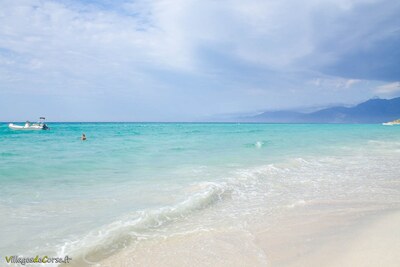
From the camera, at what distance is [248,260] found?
14.7ft

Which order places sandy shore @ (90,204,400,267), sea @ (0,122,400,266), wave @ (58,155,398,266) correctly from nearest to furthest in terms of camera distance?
1. sandy shore @ (90,204,400,267)
2. wave @ (58,155,398,266)
3. sea @ (0,122,400,266)

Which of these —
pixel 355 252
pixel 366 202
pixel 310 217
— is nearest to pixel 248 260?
pixel 355 252

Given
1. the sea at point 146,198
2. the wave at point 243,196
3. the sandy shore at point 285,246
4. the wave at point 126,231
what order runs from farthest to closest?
the sea at point 146,198
the wave at point 243,196
the wave at point 126,231
the sandy shore at point 285,246

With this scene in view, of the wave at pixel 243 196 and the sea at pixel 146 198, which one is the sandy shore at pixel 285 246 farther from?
the wave at pixel 243 196

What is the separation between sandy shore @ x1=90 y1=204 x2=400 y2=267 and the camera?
14.4 ft

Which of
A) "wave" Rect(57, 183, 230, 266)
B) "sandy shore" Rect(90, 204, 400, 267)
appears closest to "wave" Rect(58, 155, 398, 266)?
"wave" Rect(57, 183, 230, 266)

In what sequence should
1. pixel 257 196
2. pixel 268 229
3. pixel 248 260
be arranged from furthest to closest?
pixel 257 196 < pixel 268 229 < pixel 248 260

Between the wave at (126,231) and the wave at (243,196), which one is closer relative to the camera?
the wave at (126,231)

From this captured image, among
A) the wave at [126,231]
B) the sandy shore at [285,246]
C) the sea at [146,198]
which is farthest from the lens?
the sea at [146,198]

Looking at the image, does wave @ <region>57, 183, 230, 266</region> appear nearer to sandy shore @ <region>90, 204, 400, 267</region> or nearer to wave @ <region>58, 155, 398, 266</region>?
wave @ <region>58, 155, 398, 266</region>

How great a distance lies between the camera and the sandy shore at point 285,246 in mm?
4391

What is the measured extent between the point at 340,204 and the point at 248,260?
168 inches

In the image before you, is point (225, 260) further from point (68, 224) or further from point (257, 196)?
point (257, 196)

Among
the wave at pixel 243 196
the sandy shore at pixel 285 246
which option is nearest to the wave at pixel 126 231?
the wave at pixel 243 196
